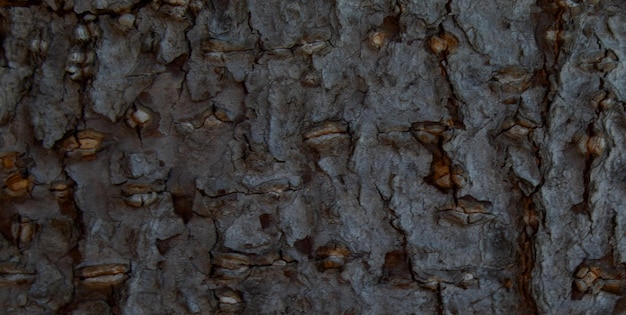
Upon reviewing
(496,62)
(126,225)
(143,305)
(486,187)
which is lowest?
(143,305)

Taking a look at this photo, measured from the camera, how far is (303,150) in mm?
1135

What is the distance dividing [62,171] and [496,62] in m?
0.76

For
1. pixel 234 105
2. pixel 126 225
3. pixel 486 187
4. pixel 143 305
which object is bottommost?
pixel 143 305

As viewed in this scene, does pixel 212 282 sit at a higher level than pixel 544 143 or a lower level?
lower

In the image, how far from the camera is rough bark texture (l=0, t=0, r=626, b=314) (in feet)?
3.65

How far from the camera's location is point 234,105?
1142 millimetres

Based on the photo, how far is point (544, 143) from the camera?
1125 millimetres

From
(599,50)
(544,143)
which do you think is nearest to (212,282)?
(544,143)

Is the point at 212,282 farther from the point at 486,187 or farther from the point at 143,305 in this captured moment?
the point at 486,187

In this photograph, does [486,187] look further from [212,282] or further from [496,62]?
[212,282]

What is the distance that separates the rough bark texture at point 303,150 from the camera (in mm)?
1113


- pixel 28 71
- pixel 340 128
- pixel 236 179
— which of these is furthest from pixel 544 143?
pixel 28 71

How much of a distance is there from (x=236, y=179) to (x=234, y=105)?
128 millimetres

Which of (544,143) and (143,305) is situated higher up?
(544,143)
